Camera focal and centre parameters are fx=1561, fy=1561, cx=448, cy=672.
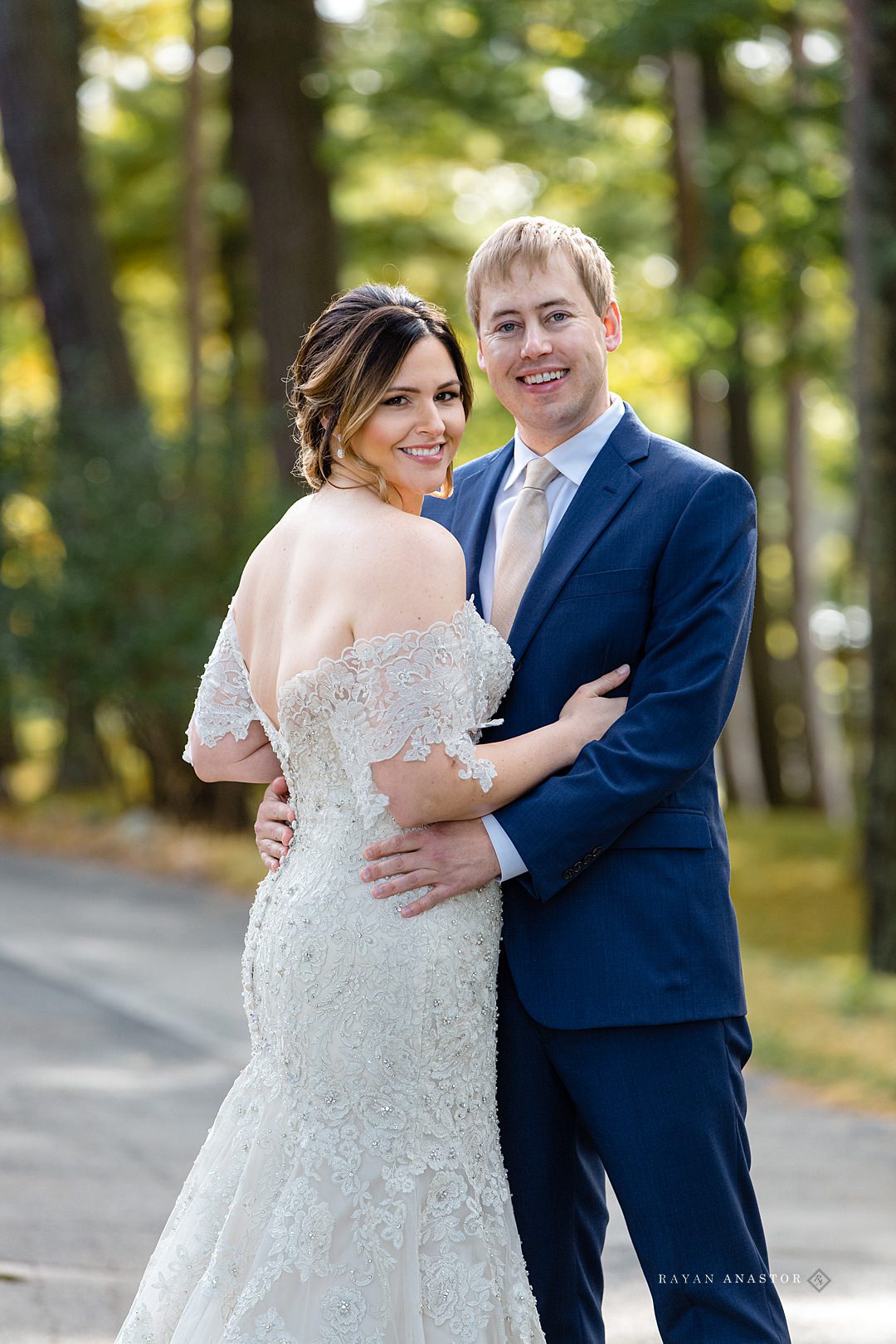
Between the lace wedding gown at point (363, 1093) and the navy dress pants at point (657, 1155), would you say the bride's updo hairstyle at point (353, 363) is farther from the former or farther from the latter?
the navy dress pants at point (657, 1155)

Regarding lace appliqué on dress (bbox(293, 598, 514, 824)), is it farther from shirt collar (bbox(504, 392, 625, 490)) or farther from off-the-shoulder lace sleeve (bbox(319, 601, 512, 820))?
shirt collar (bbox(504, 392, 625, 490))

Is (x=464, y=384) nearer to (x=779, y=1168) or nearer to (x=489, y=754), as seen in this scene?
(x=489, y=754)

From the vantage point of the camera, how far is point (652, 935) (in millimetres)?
3049

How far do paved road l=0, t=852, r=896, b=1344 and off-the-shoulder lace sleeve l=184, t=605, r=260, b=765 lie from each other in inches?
69.4

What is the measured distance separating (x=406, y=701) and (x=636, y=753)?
1.46 ft

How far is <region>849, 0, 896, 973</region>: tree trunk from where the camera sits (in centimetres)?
876

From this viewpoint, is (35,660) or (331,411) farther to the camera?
(35,660)

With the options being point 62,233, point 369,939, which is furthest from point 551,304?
point 62,233

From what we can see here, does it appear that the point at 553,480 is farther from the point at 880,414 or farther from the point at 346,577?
the point at 880,414

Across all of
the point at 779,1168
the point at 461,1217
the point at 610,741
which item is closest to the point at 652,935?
the point at 610,741

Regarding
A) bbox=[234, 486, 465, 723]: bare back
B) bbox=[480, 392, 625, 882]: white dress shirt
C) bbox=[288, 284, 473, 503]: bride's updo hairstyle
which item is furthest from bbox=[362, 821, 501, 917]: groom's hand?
bbox=[288, 284, 473, 503]: bride's updo hairstyle

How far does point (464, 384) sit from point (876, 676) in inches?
242

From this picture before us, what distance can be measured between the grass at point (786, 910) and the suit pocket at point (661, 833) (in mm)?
4105

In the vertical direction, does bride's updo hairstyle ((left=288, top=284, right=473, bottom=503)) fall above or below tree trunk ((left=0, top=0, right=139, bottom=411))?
below
